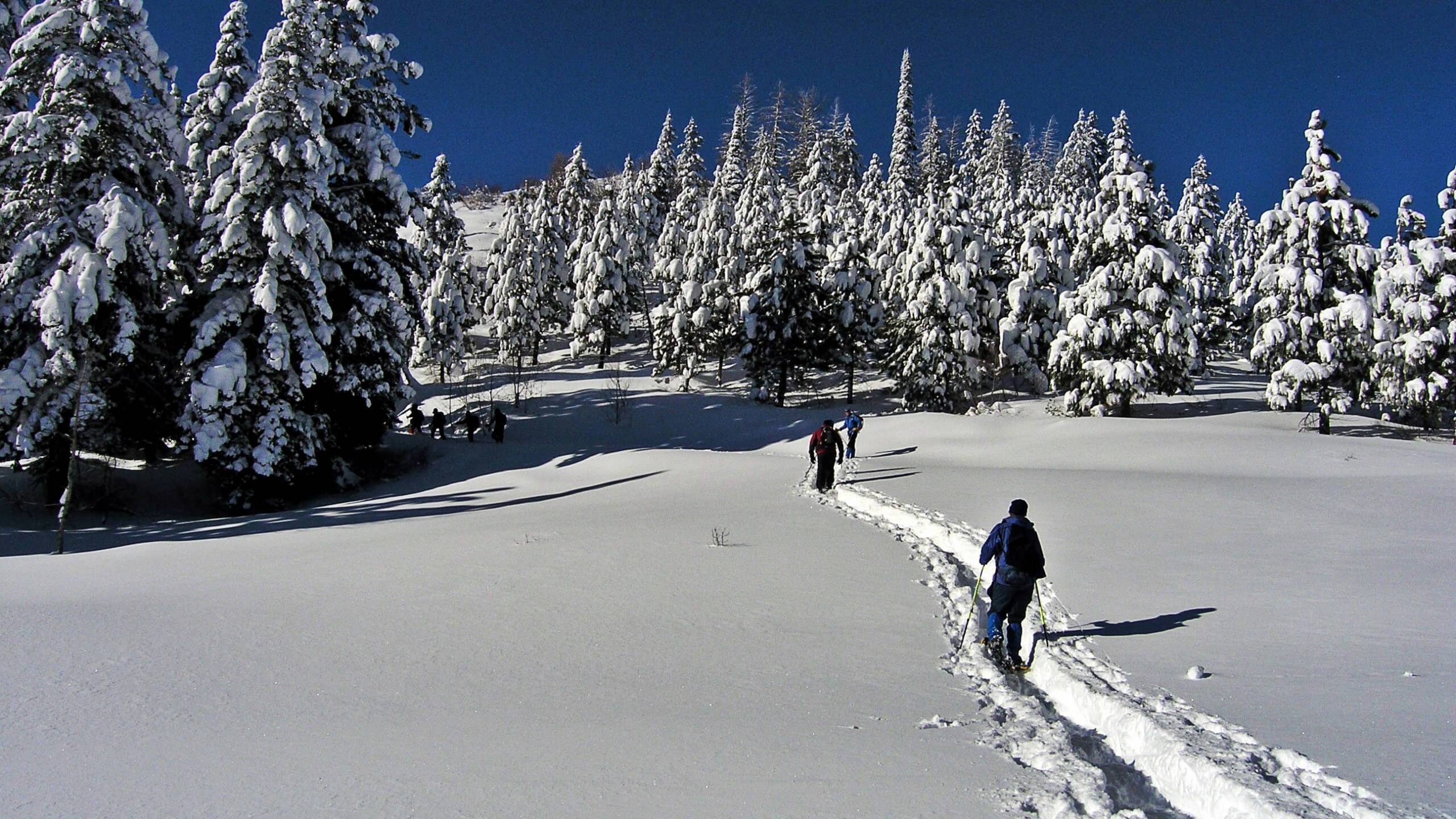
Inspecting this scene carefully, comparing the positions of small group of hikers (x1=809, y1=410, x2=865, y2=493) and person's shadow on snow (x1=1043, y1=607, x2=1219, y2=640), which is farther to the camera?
small group of hikers (x1=809, y1=410, x2=865, y2=493)

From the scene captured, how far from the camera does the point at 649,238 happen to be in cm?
7769

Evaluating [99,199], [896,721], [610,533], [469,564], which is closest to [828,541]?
[610,533]

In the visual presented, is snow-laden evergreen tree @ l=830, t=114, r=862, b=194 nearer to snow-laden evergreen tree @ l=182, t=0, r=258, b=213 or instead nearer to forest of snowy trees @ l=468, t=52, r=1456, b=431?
forest of snowy trees @ l=468, t=52, r=1456, b=431

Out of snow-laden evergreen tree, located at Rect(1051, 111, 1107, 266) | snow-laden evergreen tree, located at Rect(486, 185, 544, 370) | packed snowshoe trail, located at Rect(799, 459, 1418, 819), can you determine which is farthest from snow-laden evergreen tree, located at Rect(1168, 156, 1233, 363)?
packed snowshoe trail, located at Rect(799, 459, 1418, 819)

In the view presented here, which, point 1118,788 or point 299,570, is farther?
point 299,570

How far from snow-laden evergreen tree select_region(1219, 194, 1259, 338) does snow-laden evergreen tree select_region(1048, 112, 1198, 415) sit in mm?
4475

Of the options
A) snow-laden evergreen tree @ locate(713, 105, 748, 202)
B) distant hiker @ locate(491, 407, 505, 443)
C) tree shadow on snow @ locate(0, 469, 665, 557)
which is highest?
snow-laden evergreen tree @ locate(713, 105, 748, 202)

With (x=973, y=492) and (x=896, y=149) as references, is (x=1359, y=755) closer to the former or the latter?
(x=973, y=492)

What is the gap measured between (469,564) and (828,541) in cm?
573

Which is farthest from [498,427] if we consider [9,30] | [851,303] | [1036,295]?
[1036,295]

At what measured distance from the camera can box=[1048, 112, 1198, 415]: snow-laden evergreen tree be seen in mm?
35000

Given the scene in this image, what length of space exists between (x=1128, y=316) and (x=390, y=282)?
96.0 feet

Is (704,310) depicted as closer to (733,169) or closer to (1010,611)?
(733,169)

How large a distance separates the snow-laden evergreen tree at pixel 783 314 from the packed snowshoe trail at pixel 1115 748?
36995mm
